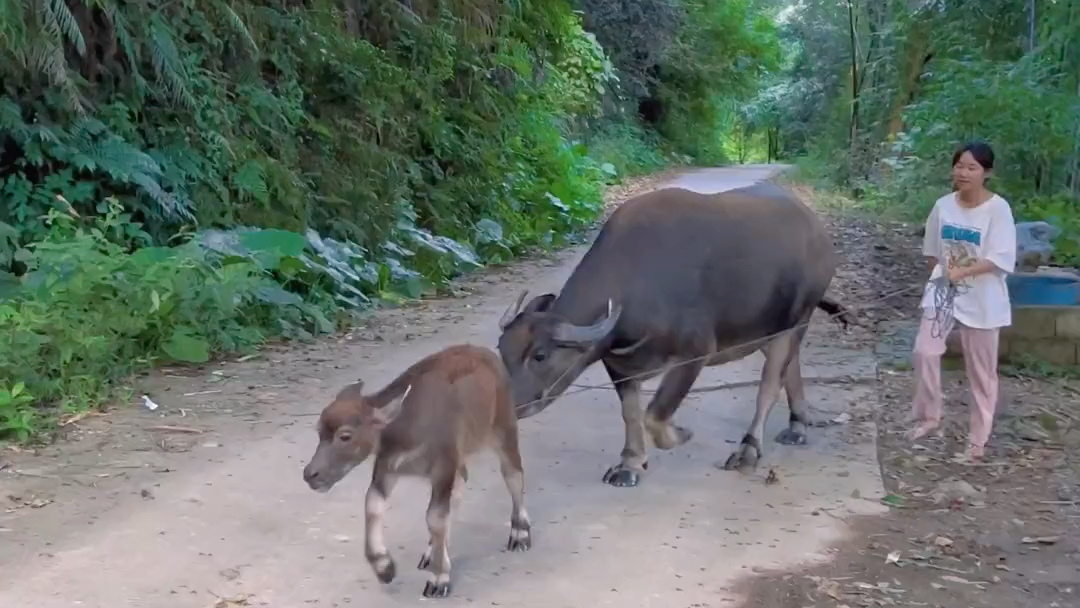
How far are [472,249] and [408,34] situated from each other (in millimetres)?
2613

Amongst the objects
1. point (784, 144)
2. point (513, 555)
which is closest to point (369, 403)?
point (513, 555)

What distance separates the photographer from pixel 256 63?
36.6 ft

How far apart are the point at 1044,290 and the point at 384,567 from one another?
590 cm

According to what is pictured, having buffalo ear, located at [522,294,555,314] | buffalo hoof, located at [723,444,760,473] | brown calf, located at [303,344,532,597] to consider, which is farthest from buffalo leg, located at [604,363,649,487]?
brown calf, located at [303,344,532,597]

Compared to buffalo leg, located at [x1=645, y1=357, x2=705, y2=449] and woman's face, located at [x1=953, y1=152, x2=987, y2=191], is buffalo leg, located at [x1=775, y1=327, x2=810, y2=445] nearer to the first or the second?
buffalo leg, located at [x1=645, y1=357, x2=705, y2=449]

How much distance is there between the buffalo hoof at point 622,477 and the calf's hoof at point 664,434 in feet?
0.74

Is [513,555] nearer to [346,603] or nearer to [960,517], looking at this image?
Answer: [346,603]

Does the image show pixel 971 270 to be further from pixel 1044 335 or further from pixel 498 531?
pixel 498 531

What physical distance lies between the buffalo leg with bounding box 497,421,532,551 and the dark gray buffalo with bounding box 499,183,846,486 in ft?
1.90

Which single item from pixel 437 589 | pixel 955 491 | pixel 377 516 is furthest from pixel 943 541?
pixel 377 516

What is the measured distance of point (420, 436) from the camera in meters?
4.49

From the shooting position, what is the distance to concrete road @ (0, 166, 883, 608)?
4.67 metres

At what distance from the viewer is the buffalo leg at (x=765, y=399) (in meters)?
6.47

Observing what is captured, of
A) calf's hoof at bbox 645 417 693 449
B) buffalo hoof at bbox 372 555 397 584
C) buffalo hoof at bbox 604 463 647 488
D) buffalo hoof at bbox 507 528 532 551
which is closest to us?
buffalo hoof at bbox 372 555 397 584
